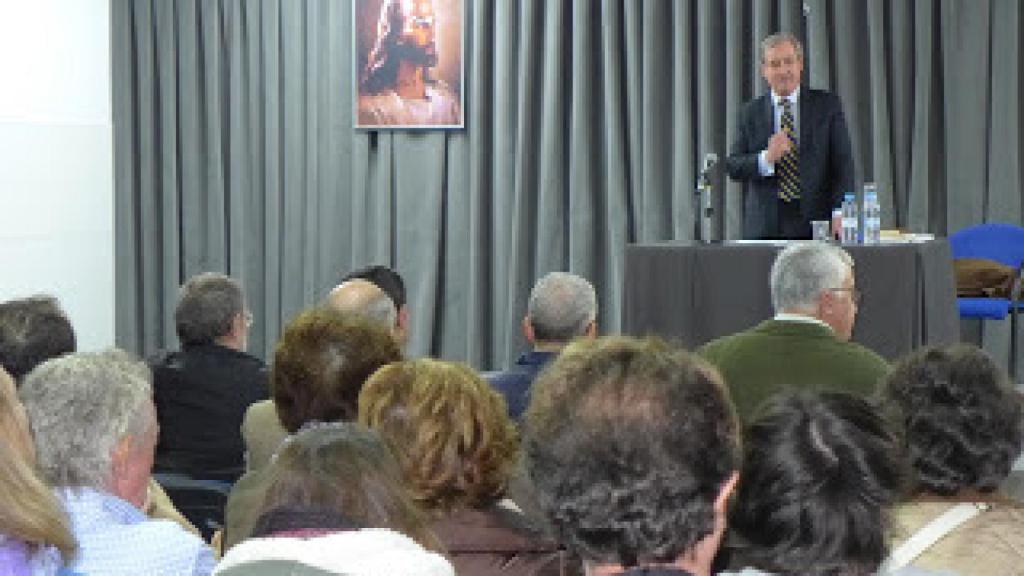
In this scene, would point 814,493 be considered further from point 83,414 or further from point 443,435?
point 83,414

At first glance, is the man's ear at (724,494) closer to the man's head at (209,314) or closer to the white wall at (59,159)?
the man's head at (209,314)

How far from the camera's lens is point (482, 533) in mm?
2494

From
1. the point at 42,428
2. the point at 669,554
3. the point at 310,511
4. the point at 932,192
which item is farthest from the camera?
the point at 932,192

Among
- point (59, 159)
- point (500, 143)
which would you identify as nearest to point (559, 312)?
point (500, 143)

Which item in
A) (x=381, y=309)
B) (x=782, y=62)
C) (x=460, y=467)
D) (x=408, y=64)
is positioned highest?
(x=408, y=64)

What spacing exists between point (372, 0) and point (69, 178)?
6.41ft

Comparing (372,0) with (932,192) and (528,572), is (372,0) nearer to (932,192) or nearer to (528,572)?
(932,192)

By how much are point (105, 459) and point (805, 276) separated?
2328 mm

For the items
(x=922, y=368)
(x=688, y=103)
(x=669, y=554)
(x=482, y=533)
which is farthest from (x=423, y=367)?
(x=688, y=103)

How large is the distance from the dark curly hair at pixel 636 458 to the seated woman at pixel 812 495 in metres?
0.26

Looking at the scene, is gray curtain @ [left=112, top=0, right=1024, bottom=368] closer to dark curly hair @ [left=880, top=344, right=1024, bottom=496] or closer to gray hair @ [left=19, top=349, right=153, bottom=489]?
dark curly hair @ [left=880, top=344, right=1024, bottom=496]

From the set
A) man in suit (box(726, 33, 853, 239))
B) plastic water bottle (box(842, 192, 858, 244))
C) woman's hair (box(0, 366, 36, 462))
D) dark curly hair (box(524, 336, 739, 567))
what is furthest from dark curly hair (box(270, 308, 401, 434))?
man in suit (box(726, 33, 853, 239))

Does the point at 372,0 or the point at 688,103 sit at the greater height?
the point at 372,0

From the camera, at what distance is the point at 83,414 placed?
2.49 m
